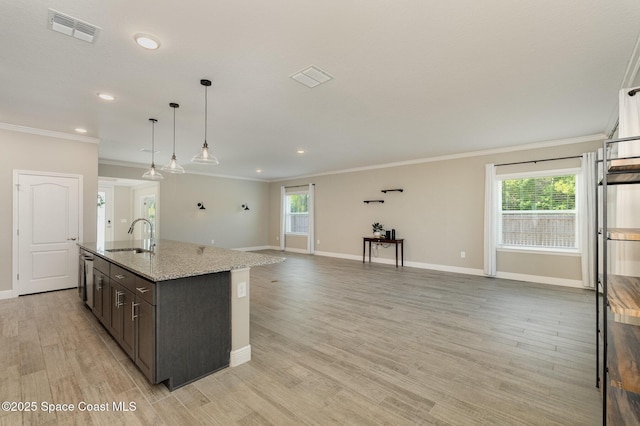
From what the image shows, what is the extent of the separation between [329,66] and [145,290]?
2.47 meters

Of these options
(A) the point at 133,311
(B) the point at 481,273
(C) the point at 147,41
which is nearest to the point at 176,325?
(A) the point at 133,311

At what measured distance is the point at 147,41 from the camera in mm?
2348

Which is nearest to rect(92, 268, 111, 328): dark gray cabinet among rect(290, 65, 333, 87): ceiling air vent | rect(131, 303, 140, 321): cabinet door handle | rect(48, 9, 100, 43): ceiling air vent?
rect(131, 303, 140, 321): cabinet door handle

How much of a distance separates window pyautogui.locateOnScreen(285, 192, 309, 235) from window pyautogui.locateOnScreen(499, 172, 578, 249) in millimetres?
5744

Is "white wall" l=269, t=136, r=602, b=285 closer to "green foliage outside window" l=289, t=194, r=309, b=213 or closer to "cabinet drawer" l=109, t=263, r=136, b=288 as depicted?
"green foliage outside window" l=289, t=194, r=309, b=213

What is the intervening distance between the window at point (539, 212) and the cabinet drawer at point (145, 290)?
6313 millimetres

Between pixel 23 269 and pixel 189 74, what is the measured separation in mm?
4358

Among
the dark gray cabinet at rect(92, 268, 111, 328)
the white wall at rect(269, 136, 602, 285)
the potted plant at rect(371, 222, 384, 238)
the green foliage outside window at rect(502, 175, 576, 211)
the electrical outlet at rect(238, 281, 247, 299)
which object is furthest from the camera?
the potted plant at rect(371, 222, 384, 238)

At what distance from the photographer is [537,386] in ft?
7.29

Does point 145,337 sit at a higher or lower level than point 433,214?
lower

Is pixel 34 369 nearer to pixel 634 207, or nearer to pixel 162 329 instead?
pixel 162 329

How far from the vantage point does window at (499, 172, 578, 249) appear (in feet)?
17.6

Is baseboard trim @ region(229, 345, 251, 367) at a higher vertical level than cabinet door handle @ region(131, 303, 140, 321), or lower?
lower

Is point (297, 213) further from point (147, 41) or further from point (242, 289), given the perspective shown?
point (147, 41)
